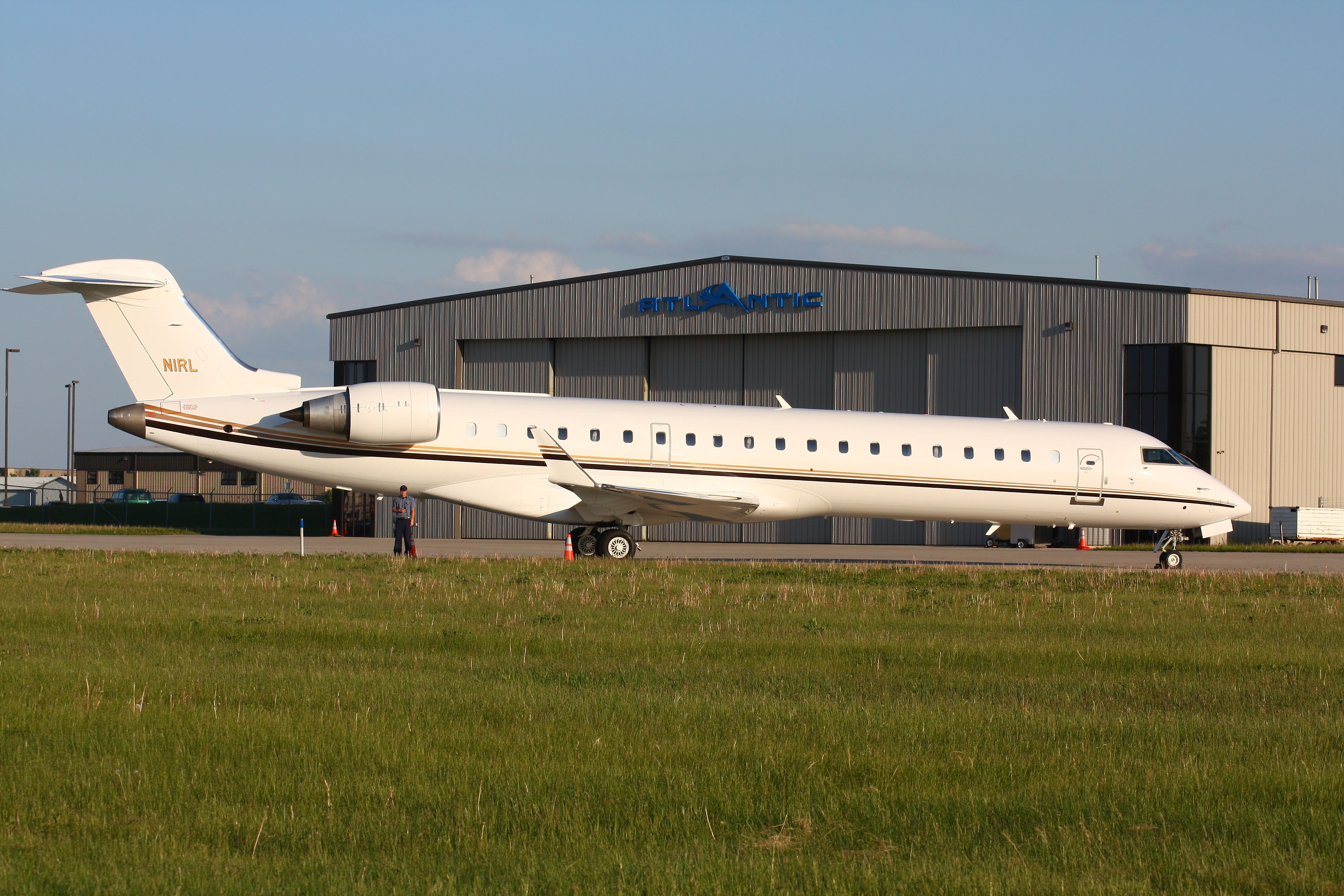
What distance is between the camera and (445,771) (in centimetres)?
654

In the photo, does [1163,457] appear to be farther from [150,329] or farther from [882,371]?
[150,329]

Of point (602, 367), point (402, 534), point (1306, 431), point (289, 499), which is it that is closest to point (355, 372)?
point (602, 367)

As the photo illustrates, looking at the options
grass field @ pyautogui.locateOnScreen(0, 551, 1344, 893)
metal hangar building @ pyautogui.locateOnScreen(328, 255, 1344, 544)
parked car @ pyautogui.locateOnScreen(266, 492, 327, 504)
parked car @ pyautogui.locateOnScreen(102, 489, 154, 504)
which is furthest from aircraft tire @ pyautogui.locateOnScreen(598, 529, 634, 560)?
parked car @ pyautogui.locateOnScreen(102, 489, 154, 504)

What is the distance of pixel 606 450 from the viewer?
23531 millimetres

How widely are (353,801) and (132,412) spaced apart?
18.4 metres

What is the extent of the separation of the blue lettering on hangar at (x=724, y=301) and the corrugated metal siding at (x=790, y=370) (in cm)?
125

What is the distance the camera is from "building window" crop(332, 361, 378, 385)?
48.8 m

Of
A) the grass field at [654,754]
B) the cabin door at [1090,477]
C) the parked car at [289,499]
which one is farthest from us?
the parked car at [289,499]

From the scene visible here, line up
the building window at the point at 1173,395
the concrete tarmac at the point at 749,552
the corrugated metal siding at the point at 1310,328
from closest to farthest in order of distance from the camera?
the concrete tarmac at the point at 749,552
the building window at the point at 1173,395
the corrugated metal siding at the point at 1310,328

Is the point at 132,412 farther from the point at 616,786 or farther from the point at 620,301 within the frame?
the point at 620,301

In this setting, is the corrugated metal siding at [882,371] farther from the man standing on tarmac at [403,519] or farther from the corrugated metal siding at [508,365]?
the man standing on tarmac at [403,519]

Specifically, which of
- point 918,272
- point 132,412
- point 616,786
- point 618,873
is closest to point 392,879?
point 618,873

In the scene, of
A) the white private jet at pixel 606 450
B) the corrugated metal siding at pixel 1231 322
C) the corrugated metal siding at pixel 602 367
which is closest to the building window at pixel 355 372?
the corrugated metal siding at pixel 602 367

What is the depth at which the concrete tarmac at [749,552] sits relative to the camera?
1102 inches
